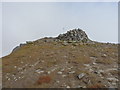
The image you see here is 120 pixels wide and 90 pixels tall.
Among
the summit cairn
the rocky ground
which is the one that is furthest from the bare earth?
the summit cairn

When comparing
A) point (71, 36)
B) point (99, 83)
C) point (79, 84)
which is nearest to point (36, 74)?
point (79, 84)

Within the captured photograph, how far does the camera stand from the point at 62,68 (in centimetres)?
3011

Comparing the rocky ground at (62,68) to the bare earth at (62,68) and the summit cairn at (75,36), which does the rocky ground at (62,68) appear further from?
the summit cairn at (75,36)

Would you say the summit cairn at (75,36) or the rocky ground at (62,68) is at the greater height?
the summit cairn at (75,36)

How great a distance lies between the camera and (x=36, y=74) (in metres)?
29.1

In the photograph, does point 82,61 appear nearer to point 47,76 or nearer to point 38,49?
point 47,76

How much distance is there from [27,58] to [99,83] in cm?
1550

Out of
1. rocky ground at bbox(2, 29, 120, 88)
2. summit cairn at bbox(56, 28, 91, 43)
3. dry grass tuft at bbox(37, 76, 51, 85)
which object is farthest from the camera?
summit cairn at bbox(56, 28, 91, 43)

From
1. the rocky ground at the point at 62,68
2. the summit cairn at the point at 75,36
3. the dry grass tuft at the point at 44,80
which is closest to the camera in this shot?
the rocky ground at the point at 62,68

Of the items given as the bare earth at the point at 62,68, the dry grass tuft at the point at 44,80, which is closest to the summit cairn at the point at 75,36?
the bare earth at the point at 62,68

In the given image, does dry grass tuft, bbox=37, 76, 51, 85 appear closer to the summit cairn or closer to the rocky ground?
the rocky ground

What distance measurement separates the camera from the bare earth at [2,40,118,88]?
26.0 meters

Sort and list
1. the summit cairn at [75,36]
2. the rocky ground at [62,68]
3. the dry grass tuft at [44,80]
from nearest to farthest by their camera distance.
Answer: the rocky ground at [62,68]
the dry grass tuft at [44,80]
the summit cairn at [75,36]

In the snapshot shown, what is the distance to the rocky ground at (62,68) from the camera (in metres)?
26.0
